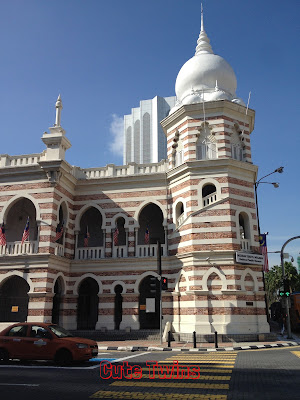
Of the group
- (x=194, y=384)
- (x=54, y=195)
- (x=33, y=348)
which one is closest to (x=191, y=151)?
(x=54, y=195)

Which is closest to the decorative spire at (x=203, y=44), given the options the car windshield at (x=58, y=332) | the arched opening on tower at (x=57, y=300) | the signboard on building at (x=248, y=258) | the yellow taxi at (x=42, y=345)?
the signboard on building at (x=248, y=258)

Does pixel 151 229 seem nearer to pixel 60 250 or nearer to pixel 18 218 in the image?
pixel 60 250

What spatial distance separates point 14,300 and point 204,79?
1972 centimetres

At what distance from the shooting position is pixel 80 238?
1057 inches

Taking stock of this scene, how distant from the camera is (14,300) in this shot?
24469 millimetres

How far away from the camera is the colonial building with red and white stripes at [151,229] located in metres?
21.3

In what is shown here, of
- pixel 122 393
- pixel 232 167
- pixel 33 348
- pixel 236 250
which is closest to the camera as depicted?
pixel 122 393

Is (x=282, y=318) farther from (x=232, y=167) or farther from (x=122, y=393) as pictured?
(x=122, y=393)

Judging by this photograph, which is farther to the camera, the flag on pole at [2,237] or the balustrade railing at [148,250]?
the balustrade railing at [148,250]

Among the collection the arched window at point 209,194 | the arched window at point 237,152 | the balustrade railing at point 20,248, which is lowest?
the balustrade railing at point 20,248

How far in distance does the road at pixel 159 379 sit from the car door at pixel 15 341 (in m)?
0.39

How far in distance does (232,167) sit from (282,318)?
14340mm

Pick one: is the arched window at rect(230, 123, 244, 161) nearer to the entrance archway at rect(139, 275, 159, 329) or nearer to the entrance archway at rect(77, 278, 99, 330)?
the entrance archway at rect(139, 275, 159, 329)

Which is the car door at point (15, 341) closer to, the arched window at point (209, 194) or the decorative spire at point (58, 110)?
the arched window at point (209, 194)
